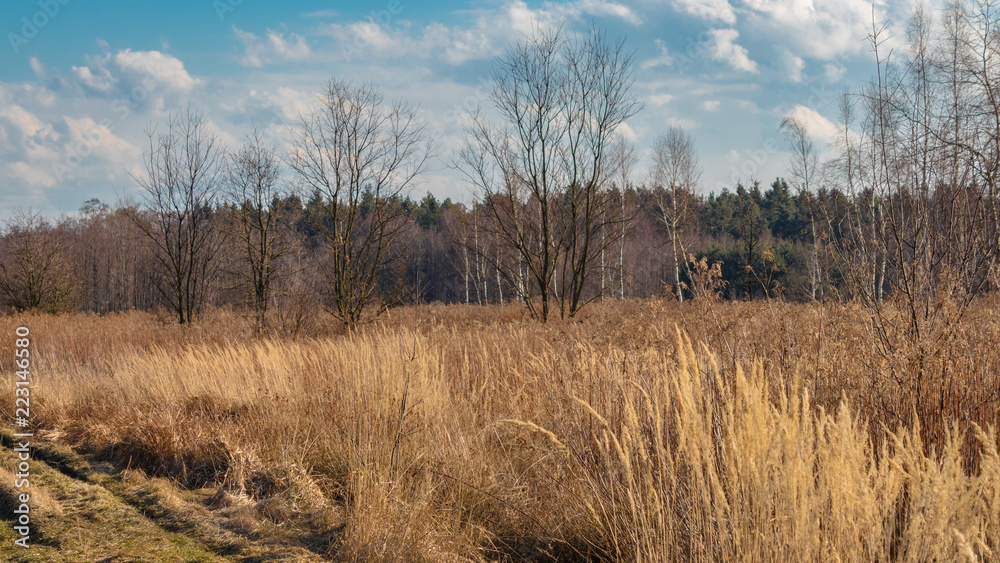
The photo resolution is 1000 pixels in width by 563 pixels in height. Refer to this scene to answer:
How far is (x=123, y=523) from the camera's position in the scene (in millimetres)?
3723

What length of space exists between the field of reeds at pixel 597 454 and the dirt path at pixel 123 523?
28 mm

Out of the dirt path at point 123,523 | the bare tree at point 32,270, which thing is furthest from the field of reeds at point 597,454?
the bare tree at point 32,270

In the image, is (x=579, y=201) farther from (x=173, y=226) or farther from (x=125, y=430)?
(x=173, y=226)

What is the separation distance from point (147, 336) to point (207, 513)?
10.2 m

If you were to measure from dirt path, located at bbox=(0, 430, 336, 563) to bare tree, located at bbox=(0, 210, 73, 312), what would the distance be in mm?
23012

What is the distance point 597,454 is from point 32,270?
27.8m

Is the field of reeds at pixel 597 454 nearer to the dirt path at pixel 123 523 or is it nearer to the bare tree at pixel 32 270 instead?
the dirt path at pixel 123 523

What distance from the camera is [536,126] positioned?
12.7 m

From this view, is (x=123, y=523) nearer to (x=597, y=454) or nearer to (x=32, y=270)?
(x=597, y=454)

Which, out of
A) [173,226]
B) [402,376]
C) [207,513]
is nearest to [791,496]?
[402,376]

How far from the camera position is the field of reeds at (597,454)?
1.81 meters

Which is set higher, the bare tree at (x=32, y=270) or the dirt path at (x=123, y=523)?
the bare tree at (x=32, y=270)

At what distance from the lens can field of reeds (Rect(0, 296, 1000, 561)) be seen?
5.94 ft

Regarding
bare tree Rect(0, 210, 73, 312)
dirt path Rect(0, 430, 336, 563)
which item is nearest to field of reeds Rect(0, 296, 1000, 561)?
dirt path Rect(0, 430, 336, 563)
